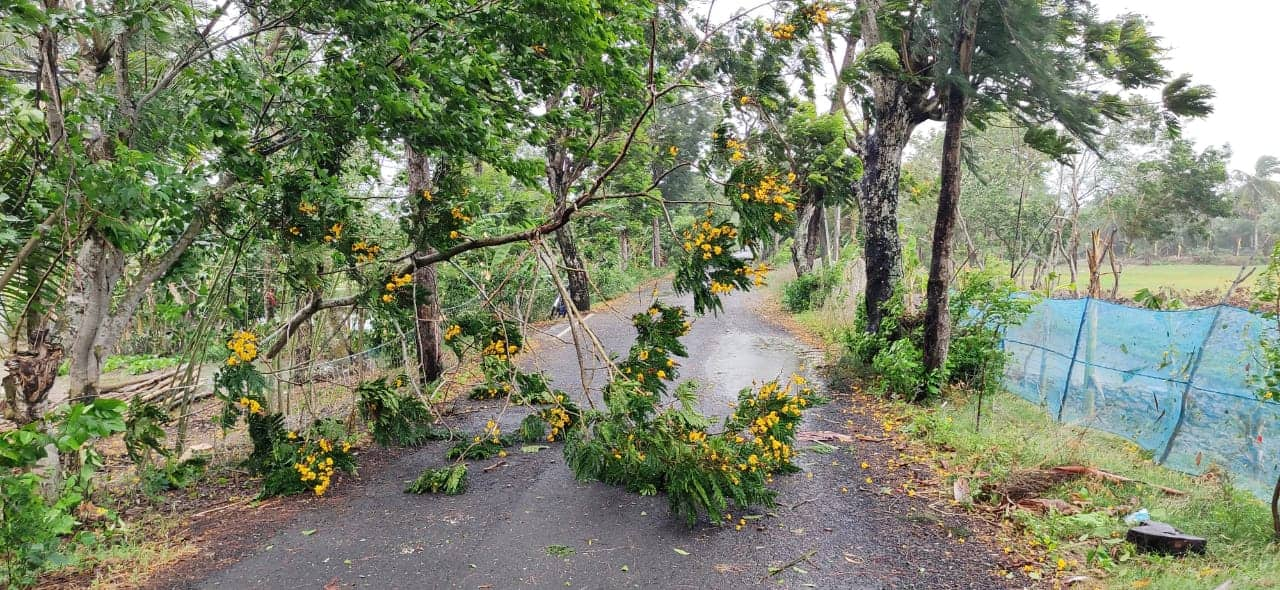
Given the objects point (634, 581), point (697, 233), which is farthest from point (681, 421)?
point (697, 233)

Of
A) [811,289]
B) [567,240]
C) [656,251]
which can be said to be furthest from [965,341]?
[656,251]

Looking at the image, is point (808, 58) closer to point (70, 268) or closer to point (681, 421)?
point (681, 421)

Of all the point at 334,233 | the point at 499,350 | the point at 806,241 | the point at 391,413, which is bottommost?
the point at 391,413

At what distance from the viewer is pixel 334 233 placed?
5.41 meters

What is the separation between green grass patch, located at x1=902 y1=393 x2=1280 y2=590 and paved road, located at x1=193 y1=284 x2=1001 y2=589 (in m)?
0.59

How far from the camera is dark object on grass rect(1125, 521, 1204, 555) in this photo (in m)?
3.68

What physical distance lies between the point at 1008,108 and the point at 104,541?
9.29 metres

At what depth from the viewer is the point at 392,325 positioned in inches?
241

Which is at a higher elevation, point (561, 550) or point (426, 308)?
point (426, 308)

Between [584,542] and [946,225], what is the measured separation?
5.22 metres

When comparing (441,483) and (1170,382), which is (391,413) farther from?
(1170,382)

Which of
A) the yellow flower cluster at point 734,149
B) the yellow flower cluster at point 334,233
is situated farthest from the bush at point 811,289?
the yellow flower cluster at point 334,233

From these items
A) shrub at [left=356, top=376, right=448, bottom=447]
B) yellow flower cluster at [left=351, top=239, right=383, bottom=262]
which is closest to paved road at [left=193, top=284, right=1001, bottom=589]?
shrub at [left=356, top=376, right=448, bottom=447]

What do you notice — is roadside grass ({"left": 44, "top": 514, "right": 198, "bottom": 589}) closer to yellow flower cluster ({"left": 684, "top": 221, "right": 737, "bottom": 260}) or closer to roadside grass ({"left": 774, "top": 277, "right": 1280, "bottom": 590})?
yellow flower cluster ({"left": 684, "top": 221, "right": 737, "bottom": 260})
